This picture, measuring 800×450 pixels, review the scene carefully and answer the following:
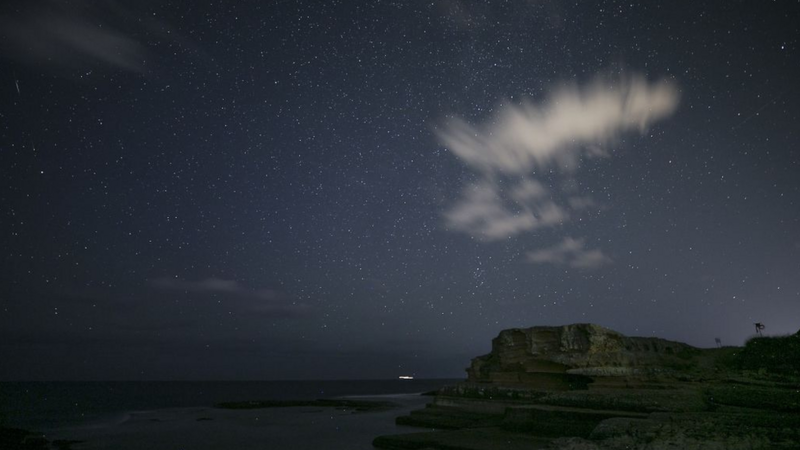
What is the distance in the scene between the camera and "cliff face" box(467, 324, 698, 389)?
32.2m

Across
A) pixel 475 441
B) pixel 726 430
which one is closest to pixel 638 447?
pixel 726 430

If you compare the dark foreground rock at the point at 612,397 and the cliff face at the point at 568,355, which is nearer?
the dark foreground rock at the point at 612,397

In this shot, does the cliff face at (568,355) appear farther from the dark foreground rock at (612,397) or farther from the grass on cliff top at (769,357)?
the grass on cliff top at (769,357)

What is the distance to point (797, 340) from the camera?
32.5 meters

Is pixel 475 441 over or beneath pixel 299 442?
over

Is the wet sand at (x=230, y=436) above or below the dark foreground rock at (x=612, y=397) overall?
below

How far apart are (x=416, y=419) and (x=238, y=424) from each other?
19921 millimetres

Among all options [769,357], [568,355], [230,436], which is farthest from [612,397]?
[230,436]

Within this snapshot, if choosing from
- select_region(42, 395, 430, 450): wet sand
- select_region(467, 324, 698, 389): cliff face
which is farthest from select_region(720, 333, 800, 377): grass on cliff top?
select_region(42, 395, 430, 450): wet sand

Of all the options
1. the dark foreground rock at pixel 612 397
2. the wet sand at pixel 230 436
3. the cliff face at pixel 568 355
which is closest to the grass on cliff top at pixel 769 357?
the dark foreground rock at pixel 612 397

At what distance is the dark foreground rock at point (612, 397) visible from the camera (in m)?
13.8

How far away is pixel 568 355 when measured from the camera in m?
33.3

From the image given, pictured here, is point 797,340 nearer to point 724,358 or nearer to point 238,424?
point 724,358

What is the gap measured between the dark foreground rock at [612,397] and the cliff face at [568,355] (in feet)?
0.28
